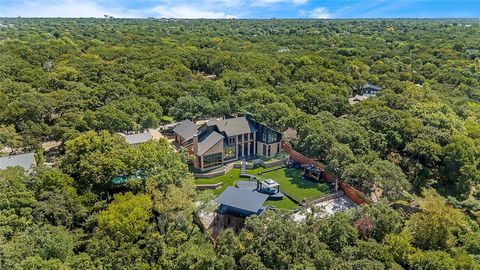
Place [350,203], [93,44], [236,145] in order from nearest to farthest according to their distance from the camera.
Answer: [350,203], [236,145], [93,44]

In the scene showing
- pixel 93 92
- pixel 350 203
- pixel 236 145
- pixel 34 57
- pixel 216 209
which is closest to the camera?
pixel 216 209

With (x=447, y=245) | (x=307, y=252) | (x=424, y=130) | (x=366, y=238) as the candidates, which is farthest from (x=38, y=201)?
(x=424, y=130)

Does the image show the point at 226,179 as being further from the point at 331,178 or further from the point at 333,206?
the point at 333,206

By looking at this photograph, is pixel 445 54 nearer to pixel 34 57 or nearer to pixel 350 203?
pixel 350 203

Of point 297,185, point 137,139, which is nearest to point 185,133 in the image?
point 137,139

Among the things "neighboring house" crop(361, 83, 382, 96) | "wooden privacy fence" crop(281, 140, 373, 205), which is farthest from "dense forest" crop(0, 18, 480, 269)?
"neighboring house" crop(361, 83, 382, 96)
